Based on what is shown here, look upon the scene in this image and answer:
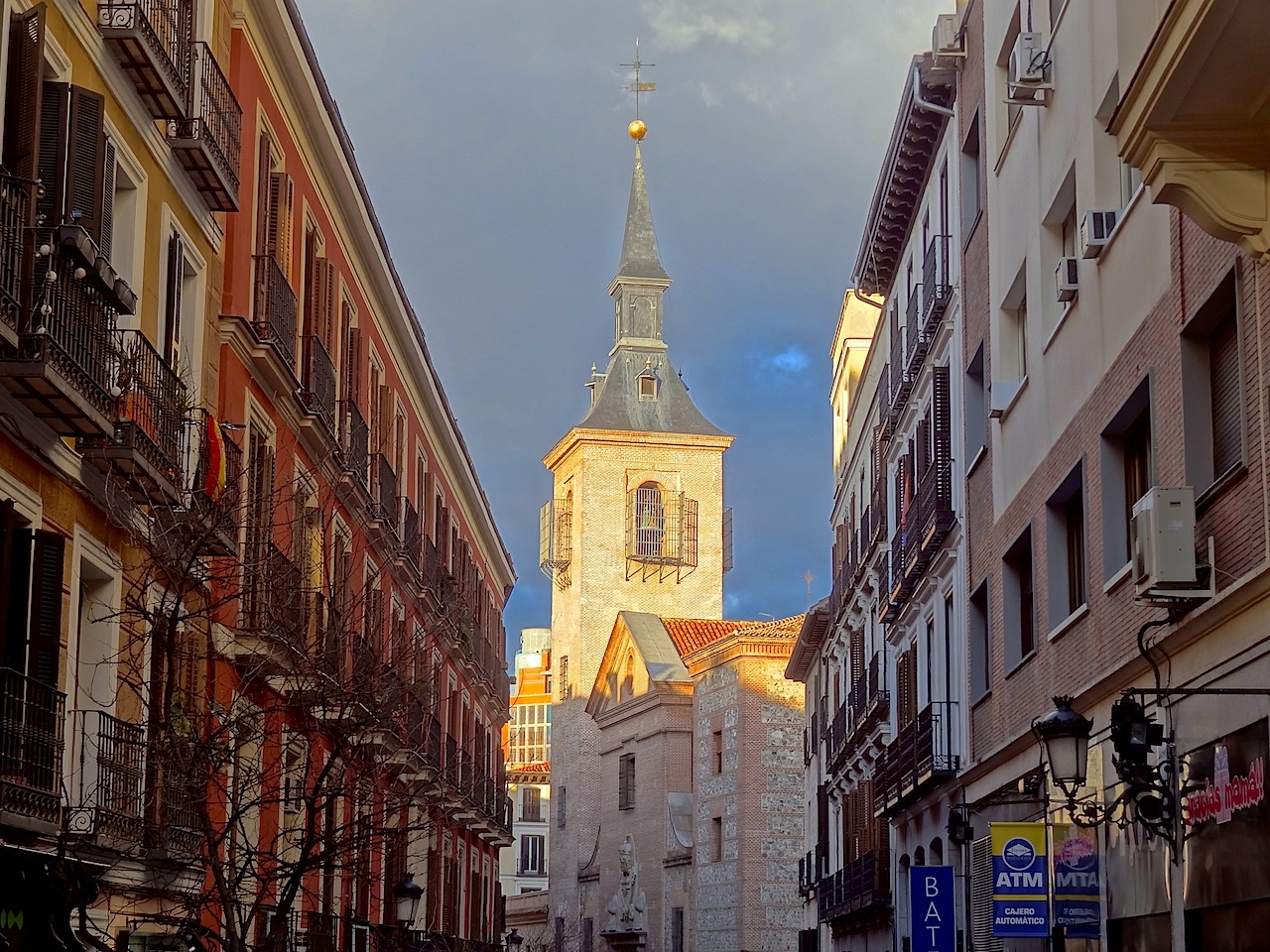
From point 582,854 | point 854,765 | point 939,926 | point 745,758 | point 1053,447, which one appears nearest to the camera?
point 1053,447

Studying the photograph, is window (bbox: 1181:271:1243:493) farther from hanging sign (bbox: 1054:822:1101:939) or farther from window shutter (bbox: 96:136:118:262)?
window shutter (bbox: 96:136:118:262)

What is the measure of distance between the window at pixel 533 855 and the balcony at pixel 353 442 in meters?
77.8

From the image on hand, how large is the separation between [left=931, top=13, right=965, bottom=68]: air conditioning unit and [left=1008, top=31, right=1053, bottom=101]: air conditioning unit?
614 centimetres

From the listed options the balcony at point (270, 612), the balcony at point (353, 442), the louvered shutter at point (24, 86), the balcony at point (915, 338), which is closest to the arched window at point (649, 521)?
the balcony at point (915, 338)

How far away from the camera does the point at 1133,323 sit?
52.5 ft

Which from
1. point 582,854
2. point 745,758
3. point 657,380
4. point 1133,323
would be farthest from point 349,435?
point 657,380

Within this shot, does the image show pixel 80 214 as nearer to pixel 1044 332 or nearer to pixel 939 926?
pixel 1044 332

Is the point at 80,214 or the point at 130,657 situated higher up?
the point at 80,214

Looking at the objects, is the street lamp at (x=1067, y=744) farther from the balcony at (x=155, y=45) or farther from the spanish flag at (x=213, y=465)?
the balcony at (x=155, y=45)

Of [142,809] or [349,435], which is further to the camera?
[349,435]

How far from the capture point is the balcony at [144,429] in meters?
14.5

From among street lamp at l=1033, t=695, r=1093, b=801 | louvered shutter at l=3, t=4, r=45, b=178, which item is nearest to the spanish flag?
louvered shutter at l=3, t=4, r=45, b=178

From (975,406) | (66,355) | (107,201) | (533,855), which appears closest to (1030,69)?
(975,406)

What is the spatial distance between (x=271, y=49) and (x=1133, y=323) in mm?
10778
